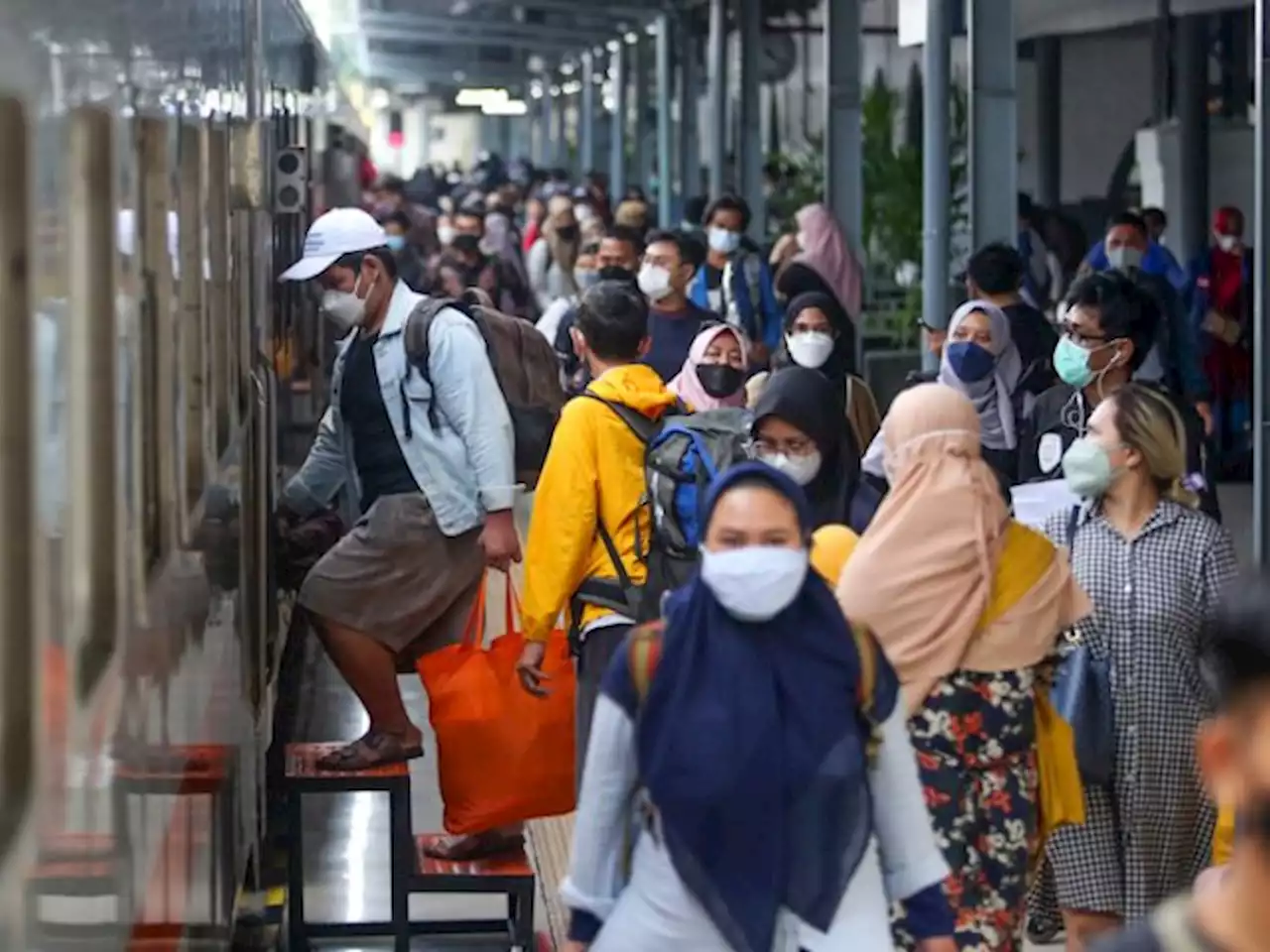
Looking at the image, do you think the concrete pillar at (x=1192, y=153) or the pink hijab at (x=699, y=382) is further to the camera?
the concrete pillar at (x=1192, y=153)

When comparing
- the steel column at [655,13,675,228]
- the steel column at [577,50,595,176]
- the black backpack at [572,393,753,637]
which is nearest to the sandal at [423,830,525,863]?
the black backpack at [572,393,753,637]

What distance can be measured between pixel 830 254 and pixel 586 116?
27967mm

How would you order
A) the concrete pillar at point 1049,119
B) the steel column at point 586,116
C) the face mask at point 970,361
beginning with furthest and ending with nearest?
the steel column at point 586,116 < the concrete pillar at point 1049,119 < the face mask at point 970,361

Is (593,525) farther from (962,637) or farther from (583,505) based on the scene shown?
(962,637)

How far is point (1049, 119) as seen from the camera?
30.4 meters

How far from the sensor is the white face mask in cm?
817

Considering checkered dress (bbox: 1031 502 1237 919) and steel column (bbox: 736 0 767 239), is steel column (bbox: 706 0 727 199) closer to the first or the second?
steel column (bbox: 736 0 767 239)

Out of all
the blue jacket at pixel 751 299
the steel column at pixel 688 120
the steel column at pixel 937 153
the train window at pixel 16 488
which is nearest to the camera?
the train window at pixel 16 488

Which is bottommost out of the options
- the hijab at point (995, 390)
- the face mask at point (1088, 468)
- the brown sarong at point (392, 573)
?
the brown sarong at point (392, 573)

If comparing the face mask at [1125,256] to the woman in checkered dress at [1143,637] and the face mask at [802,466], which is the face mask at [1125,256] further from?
the face mask at [802,466]

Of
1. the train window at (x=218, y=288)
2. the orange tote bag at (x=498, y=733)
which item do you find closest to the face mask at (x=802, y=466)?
the train window at (x=218, y=288)

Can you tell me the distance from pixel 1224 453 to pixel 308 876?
36.5ft

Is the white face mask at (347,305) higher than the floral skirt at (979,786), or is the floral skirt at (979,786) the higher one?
the white face mask at (347,305)

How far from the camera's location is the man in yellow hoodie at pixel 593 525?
7.27 meters
